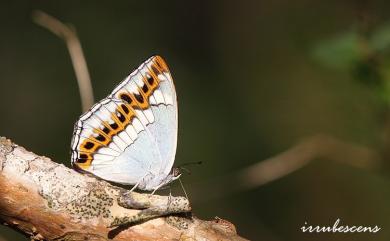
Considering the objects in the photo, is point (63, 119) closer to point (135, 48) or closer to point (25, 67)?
point (25, 67)

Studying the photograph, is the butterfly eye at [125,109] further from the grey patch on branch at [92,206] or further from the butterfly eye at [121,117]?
the grey patch on branch at [92,206]

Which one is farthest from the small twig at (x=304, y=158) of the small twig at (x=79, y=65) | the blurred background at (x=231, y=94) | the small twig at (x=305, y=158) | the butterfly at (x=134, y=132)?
the small twig at (x=79, y=65)

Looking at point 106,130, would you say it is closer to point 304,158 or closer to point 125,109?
point 125,109

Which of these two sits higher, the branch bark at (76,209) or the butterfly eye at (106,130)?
the butterfly eye at (106,130)

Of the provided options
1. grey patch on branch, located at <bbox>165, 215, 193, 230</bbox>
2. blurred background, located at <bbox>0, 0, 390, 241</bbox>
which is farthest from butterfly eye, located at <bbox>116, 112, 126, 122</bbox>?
blurred background, located at <bbox>0, 0, 390, 241</bbox>

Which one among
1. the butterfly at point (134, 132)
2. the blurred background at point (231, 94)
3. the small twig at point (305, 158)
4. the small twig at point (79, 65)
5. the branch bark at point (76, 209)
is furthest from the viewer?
the blurred background at point (231, 94)

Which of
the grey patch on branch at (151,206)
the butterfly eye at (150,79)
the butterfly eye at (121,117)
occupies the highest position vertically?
the butterfly eye at (150,79)

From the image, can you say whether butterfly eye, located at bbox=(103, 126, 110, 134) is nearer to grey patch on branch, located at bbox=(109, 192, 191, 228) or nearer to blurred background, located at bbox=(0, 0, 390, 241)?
grey patch on branch, located at bbox=(109, 192, 191, 228)
